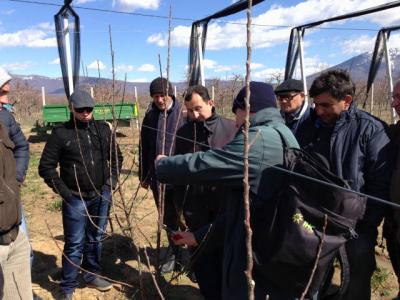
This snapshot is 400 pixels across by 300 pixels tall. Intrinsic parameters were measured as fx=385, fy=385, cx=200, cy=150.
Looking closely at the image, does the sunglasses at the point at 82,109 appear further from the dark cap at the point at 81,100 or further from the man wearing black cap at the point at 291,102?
the man wearing black cap at the point at 291,102

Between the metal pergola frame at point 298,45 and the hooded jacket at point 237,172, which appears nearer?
the hooded jacket at point 237,172

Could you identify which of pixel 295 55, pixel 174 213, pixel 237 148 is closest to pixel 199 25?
pixel 295 55

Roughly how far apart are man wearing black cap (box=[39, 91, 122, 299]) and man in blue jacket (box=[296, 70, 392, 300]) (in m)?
1.50

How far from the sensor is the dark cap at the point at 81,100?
2.79m

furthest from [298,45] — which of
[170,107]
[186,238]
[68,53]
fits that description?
[186,238]

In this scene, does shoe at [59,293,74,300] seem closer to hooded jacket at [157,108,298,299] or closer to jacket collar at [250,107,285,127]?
hooded jacket at [157,108,298,299]

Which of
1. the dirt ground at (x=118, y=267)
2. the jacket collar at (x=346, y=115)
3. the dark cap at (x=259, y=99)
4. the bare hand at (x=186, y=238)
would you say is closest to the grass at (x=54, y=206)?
the dirt ground at (x=118, y=267)

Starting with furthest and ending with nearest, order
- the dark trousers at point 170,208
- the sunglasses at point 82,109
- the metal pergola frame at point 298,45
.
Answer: the metal pergola frame at point 298,45, the dark trousers at point 170,208, the sunglasses at point 82,109

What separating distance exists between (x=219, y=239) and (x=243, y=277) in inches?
16.8

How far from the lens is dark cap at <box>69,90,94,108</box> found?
110 inches

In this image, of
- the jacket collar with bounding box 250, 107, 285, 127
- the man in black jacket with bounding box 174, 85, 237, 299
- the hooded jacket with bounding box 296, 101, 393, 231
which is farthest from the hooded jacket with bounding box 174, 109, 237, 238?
the jacket collar with bounding box 250, 107, 285, 127

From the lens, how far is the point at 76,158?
2.90 m

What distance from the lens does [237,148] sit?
1.44 m

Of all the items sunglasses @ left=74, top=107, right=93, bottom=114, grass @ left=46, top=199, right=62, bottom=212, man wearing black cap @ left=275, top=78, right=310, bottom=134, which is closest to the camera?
sunglasses @ left=74, top=107, right=93, bottom=114
